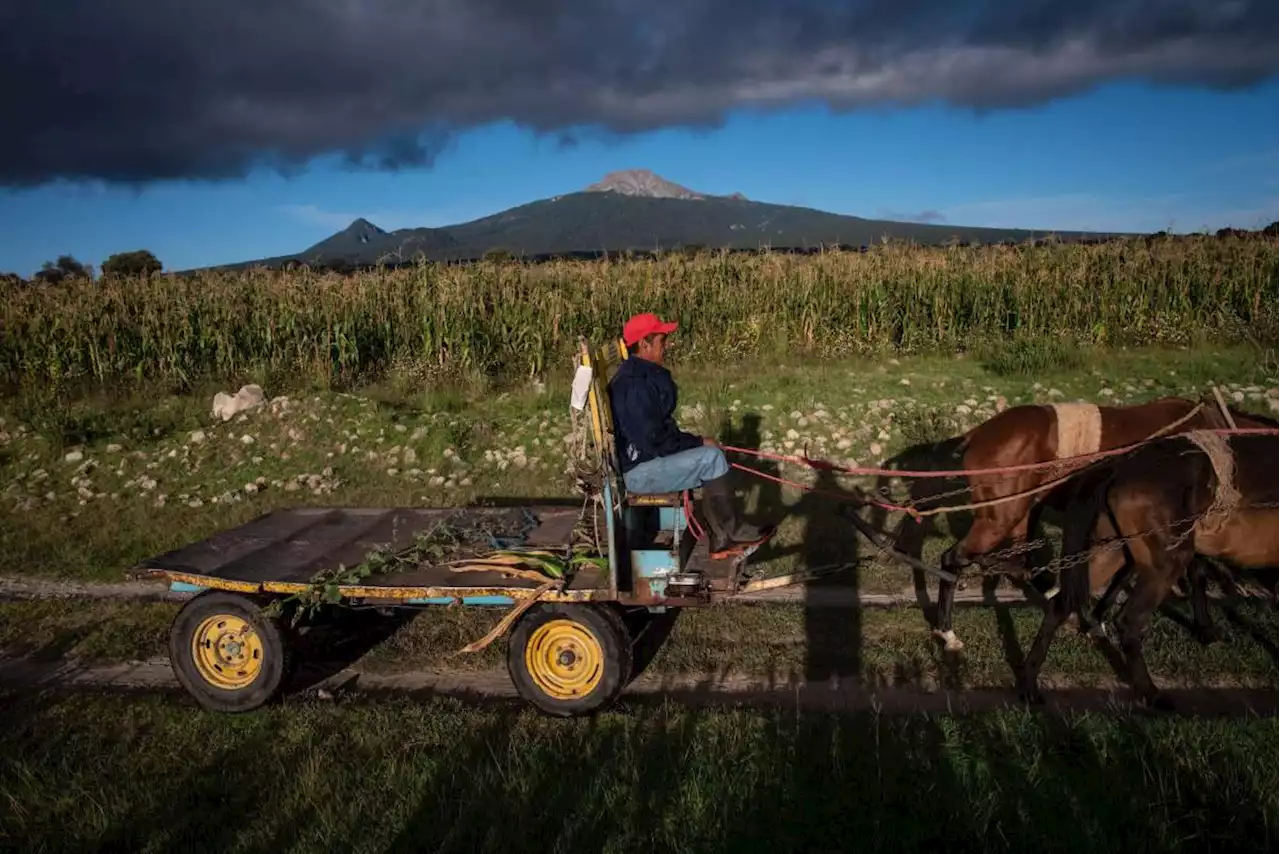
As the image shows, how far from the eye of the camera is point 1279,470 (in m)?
5.82

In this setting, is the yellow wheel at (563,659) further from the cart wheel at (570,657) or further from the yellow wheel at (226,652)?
the yellow wheel at (226,652)

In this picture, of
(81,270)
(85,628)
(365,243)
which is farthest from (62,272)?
(85,628)

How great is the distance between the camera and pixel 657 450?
230 inches

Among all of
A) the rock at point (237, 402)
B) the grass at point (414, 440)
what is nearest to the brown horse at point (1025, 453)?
the grass at point (414, 440)

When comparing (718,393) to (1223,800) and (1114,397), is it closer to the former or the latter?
(1114,397)

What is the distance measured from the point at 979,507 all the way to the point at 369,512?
4696mm

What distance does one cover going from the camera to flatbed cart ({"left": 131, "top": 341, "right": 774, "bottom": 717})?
548 centimetres

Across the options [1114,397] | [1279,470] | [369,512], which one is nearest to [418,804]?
[369,512]

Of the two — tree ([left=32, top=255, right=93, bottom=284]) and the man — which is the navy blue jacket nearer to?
the man

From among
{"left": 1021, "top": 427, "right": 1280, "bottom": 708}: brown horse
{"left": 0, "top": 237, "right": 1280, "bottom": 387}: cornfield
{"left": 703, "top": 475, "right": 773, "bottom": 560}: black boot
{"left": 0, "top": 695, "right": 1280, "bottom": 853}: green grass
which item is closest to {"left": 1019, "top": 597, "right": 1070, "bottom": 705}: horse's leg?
{"left": 1021, "top": 427, "right": 1280, "bottom": 708}: brown horse

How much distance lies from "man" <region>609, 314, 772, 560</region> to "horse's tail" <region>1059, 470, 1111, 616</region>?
76.0 inches

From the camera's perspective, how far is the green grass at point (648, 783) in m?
4.05

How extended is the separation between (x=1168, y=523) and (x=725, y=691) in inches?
115

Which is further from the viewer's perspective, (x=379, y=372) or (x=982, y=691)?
(x=379, y=372)
